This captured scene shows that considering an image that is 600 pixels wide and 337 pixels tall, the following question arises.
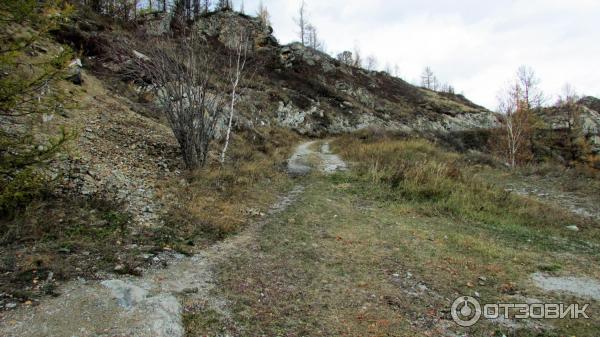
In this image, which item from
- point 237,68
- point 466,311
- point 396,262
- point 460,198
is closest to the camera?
point 466,311

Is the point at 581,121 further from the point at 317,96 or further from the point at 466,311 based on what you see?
the point at 466,311

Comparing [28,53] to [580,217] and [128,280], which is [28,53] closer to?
[128,280]

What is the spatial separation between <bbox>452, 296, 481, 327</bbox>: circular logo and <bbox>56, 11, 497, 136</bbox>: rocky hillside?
18.2 metres

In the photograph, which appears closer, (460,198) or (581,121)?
(460,198)

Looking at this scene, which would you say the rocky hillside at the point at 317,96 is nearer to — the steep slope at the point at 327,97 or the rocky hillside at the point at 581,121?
the steep slope at the point at 327,97

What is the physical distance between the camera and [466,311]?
13.5 ft

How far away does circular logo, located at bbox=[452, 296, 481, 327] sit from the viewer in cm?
390

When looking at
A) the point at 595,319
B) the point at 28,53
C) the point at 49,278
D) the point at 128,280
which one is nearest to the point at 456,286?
the point at 595,319

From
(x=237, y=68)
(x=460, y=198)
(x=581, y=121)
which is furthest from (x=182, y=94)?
(x=581, y=121)

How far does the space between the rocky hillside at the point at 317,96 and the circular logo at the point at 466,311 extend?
59.7 ft

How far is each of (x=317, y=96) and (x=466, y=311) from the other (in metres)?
33.6

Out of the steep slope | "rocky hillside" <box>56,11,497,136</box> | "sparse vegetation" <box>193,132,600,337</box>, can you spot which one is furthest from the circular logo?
the steep slope

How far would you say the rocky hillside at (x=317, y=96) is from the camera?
94.4 feet

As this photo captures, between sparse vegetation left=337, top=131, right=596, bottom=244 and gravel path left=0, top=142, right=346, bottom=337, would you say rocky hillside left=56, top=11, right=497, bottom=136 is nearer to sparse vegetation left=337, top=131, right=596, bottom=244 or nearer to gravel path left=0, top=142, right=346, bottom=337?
sparse vegetation left=337, top=131, right=596, bottom=244
